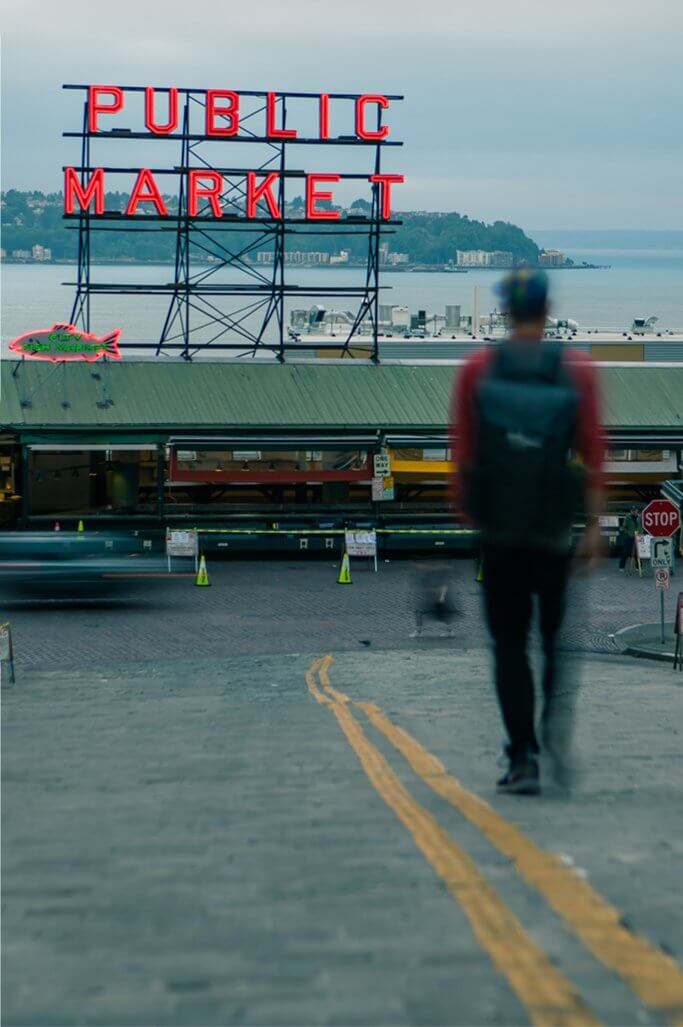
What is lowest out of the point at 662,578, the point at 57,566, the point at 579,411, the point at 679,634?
the point at 57,566

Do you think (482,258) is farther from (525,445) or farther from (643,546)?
(525,445)

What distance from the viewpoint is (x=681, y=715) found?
12.0 metres

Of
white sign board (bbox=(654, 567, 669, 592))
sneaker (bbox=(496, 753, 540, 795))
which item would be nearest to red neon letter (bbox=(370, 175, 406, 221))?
white sign board (bbox=(654, 567, 669, 592))

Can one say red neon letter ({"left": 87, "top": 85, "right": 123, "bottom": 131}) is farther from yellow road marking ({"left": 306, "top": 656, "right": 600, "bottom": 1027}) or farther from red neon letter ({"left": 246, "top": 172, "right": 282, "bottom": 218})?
yellow road marking ({"left": 306, "top": 656, "right": 600, "bottom": 1027})

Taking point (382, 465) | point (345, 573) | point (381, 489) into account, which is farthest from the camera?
point (382, 465)

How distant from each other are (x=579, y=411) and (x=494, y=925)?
191 centimetres

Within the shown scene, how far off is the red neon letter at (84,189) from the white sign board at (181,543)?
34.3ft

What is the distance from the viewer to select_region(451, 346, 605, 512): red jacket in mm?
5938

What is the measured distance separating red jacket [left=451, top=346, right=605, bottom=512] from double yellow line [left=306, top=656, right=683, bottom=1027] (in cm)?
142

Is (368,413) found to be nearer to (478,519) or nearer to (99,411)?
(99,411)

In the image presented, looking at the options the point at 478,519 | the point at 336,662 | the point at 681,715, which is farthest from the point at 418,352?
the point at 478,519

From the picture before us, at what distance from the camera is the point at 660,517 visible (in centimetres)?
2727

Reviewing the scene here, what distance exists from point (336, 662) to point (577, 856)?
15.3 meters

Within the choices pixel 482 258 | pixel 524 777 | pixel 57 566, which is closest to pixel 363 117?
pixel 57 566
